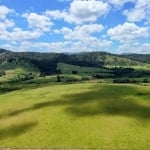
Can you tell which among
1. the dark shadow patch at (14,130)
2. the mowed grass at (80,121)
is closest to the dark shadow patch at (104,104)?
the mowed grass at (80,121)

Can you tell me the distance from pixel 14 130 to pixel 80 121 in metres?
23.2

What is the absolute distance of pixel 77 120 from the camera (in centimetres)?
11331

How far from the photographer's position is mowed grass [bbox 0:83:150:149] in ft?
312

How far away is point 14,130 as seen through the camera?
10944 centimetres

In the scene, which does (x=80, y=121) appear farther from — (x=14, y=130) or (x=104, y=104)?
(x=14, y=130)

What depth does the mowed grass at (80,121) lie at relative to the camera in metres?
95.1

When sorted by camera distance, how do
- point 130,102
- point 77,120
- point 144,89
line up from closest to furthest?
1. point 77,120
2. point 130,102
3. point 144,89

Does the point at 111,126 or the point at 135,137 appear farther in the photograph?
the point at 111,126

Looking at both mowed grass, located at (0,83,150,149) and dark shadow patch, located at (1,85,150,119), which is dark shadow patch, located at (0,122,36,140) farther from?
dark shadow patch, located at (1,85,150,119)

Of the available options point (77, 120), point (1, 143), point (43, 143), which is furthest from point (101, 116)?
point (1, 143)

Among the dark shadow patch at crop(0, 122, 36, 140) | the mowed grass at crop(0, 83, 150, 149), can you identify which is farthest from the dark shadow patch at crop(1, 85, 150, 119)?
the dark shadow patch at crop(0, 122, 36, 140)

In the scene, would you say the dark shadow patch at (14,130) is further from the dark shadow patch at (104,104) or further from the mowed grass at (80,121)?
the dark shadow patch at (104,104)

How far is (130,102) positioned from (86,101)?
62.7ft

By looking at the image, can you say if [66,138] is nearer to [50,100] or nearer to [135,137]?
[135,137]
